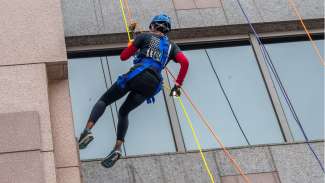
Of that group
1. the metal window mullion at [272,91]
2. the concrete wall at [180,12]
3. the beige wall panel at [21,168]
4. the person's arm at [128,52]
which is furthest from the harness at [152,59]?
the metal window mullion at [272,91]

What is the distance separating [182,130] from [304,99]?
77.9 inches

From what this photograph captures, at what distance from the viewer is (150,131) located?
9.41 m

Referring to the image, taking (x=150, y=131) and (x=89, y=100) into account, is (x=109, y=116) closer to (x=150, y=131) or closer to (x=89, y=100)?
(x=89, y=100)

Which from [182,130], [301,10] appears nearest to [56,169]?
[182,130]

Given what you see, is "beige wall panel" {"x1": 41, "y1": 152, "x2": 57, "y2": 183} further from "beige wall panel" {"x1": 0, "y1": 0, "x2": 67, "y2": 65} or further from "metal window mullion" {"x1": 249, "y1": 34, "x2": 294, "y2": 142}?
"metal window mullion" {"x1": 249, "y1": 34, "x2": 294, "y2": 142}

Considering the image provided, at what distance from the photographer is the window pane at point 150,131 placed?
9.22 metres

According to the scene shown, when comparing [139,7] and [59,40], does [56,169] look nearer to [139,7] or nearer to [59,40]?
[59,40]

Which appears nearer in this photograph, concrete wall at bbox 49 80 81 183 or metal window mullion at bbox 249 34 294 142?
concrete wall at bbox 49 80 81 183

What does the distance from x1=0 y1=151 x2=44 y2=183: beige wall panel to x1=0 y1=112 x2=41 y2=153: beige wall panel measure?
0.08 metres

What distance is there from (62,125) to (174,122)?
2.08 m

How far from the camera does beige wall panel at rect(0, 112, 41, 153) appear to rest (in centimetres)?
728

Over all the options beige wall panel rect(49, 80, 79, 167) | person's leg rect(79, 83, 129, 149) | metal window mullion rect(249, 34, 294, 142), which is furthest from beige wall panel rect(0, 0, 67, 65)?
metal window mullion rect(249, 34, 294, 142)

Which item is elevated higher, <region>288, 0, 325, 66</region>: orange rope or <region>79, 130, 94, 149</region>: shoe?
<region>288, 0, 325, 66</region>: orange rope

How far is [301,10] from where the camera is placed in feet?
34.6
